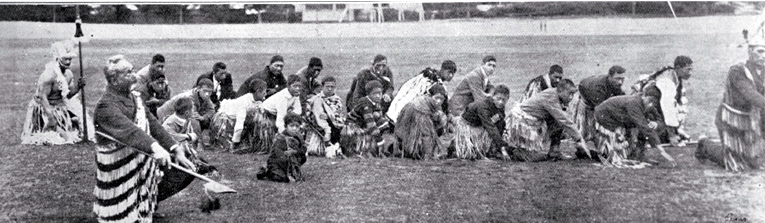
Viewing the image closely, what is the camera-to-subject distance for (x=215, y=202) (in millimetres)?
4293

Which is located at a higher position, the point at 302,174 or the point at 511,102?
the point at 511,102

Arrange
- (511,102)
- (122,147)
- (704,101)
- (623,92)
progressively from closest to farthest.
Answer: (122,147), (704,101), (623,92), (511,102)

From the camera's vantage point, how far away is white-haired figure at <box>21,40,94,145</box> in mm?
4930

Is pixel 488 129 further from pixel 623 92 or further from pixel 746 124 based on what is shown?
pixel 746 124

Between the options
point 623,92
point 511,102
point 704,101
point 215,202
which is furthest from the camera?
point 511,102

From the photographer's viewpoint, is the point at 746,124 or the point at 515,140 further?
the point at 515,140

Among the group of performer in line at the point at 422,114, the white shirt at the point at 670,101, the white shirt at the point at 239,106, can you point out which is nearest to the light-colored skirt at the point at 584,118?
the group of performer in line at the point at 422,114

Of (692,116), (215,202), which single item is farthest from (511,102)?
(215,202)

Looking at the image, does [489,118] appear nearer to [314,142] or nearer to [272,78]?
[314,142]

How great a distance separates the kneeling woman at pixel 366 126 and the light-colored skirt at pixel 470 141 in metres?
0.56

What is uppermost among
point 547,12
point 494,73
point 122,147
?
point 547,12

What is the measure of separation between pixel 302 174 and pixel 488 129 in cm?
150

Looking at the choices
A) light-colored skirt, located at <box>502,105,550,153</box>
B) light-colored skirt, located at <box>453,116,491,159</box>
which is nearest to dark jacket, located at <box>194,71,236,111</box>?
light-colored skirt, located at <box>453,116,491,159</box>

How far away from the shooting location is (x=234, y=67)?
5121 mm
